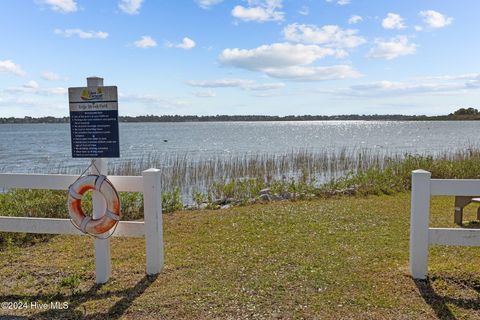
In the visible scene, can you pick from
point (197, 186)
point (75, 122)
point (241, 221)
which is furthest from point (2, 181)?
point (197, 186)

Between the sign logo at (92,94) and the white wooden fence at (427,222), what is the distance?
328cm

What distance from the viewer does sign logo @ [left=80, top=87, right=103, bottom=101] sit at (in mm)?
4152

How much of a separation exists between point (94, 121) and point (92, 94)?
28 cm

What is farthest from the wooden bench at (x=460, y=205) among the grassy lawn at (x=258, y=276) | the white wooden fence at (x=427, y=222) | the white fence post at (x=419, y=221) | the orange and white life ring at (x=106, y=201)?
the orange and white life ring at (x=106, y=201)

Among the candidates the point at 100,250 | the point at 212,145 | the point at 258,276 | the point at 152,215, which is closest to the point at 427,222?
the point at 258,276

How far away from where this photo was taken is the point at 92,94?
13.7 ft

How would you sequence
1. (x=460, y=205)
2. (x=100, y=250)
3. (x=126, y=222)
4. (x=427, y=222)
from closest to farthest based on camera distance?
1. (x=427, y=222)
2. (x=100, y=250)
3. (x=126, y=222)
4. (x=460, y=205)

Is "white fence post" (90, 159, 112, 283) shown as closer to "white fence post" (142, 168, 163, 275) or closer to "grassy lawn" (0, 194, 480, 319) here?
"grassy lawn" (0, 194, 480, 319)

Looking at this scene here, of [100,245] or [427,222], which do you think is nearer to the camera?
[427,222]

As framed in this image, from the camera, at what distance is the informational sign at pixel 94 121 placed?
415 centimetres

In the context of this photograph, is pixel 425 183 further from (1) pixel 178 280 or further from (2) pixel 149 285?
(2) pixel 149 285

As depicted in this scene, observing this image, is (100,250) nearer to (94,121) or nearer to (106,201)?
(106,201)

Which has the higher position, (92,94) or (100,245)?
(92,94)

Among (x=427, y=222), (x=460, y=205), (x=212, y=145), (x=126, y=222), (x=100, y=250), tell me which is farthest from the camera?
(x=212, y=145)
